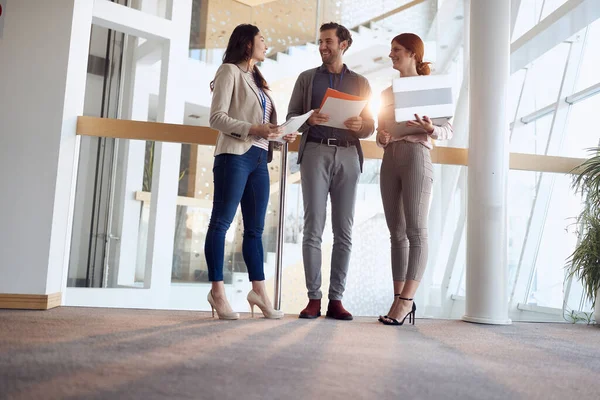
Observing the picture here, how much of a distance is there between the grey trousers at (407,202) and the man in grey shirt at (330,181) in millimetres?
164

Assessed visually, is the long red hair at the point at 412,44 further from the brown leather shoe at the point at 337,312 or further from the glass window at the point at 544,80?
the glass window at the point at 544,80

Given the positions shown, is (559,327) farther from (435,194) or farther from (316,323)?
(316,323)

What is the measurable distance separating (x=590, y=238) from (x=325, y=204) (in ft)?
5.22

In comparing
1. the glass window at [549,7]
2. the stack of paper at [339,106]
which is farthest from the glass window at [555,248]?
the glass window at [549,7]

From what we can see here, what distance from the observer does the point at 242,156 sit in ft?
8.45

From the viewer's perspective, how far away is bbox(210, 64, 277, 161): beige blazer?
255 cm

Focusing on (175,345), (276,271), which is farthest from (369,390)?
(276,271)

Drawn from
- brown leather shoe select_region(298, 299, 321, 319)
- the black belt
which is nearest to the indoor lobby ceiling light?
the black belt

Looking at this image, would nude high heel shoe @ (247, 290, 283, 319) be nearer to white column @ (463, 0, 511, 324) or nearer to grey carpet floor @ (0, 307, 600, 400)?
grey carpet floor @ (0, 307, 600, 400)

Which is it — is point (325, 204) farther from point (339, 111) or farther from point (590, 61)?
point (590, 61)

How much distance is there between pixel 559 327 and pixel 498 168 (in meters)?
0.89

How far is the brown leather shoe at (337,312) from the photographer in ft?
9.11

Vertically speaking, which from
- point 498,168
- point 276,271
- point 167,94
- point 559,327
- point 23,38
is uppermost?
point 167,94

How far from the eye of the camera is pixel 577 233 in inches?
136
